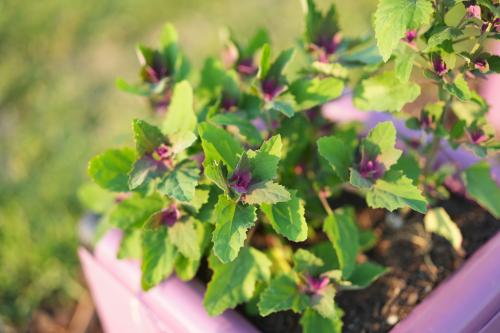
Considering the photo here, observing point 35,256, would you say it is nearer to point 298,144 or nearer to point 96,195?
point 96,195

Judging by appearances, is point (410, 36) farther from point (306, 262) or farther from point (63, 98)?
point (63, 98)

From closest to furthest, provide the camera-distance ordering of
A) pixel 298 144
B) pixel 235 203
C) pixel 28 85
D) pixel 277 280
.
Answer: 1. pixel 235 203
2. pixel 277 280
3. pixel 298 144
4. pixel 28 85

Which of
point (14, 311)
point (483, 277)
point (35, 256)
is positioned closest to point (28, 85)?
point (35, 256)

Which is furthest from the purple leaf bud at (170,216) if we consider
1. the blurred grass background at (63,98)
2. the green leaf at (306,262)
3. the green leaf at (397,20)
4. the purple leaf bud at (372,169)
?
the blurred grass background at (63,98)

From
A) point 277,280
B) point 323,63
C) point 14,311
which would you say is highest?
point 323,63

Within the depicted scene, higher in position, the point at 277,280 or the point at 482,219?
the point at 277,280

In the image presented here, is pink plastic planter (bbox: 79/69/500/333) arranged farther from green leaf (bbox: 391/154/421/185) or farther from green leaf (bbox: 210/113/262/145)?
green leaf (bbox: 210/113/262/145)
